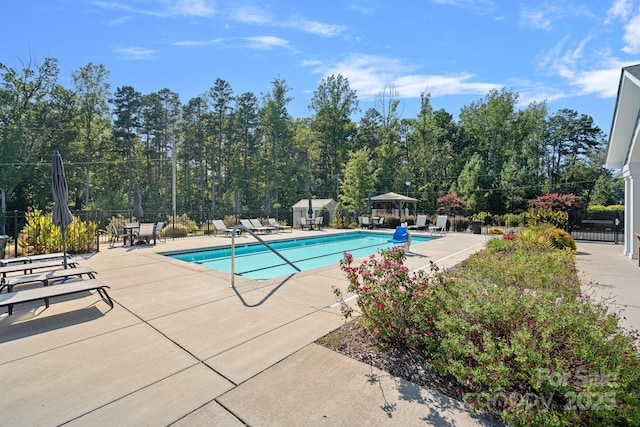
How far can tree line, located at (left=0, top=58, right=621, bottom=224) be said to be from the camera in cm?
2527

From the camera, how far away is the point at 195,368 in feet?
8.55

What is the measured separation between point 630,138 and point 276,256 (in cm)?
1112

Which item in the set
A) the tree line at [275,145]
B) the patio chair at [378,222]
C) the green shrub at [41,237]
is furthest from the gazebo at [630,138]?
the tree line at [275,145]

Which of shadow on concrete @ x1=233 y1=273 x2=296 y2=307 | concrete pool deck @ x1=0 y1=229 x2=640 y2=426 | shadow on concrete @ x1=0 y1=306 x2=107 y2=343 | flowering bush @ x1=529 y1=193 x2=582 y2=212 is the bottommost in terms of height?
shadow on concrete @ x1=0 y1=306 x2=107 y2=343

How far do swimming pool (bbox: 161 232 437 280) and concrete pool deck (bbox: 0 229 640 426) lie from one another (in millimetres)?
3485

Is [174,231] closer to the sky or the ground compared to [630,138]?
closer to the ground

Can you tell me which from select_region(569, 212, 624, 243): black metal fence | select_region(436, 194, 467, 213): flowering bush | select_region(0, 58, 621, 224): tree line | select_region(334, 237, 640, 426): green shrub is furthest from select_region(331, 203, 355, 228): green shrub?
select_region(334, 237, 640, 426): green shrub

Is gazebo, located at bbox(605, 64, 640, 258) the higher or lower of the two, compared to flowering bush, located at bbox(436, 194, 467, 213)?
higher

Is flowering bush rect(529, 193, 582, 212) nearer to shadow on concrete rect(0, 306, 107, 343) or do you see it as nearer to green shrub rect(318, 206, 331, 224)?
green shrub rect(318, 206, 331, 224)

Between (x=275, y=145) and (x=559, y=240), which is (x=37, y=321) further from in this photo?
(x=275, y=145)

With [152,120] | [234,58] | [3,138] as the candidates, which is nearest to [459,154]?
[234,58]

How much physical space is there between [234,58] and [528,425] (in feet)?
50.0

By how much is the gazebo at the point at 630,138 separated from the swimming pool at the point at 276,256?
21.8 ft

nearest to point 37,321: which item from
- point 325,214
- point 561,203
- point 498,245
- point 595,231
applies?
point 498,245
